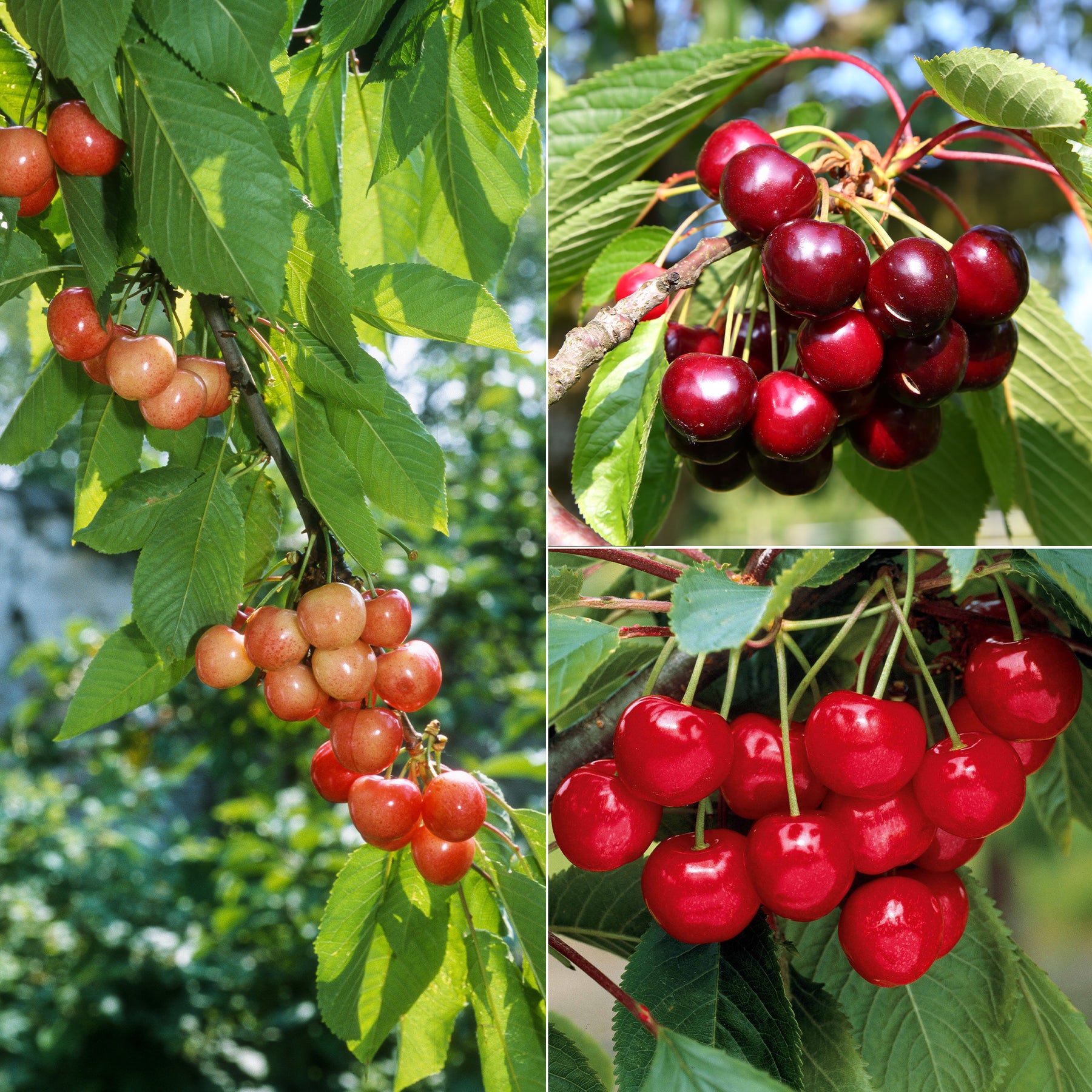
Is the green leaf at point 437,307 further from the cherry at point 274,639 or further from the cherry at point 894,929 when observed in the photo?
the cherry at point 894,929

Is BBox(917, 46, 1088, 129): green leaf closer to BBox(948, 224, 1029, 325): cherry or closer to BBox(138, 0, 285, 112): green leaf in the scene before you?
BBox(948, 224, 1029, 325): cherry

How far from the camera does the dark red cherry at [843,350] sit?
349 millimetres

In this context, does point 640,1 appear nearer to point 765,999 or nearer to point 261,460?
point 261,460

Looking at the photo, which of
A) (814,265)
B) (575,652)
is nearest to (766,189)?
(814,265)

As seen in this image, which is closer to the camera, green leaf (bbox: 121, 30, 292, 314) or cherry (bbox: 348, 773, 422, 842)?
green leaf (bbox: 121, 30, 292, 314)

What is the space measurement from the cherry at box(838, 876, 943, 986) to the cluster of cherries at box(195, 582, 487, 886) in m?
0.16

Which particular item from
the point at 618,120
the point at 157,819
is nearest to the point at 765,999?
the point at 618,120

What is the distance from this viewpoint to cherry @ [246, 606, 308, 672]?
409 mm

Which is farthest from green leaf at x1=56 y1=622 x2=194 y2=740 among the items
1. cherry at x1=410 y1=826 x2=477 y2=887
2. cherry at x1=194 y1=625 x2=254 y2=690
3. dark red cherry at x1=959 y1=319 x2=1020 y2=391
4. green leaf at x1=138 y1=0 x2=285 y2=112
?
dark red cherry at x1=959 y1=319 x2=1020 y2=391

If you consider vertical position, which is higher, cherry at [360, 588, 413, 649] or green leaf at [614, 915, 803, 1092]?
cherry at [360, 588, 413, 649]

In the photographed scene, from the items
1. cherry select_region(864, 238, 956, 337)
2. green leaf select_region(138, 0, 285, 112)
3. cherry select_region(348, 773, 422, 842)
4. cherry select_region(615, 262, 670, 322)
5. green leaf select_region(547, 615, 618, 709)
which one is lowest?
cherry select_region(348, 773, 422, 842)

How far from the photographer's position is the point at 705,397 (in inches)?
13.7

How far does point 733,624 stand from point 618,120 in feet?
1.17

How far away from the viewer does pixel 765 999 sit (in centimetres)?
36
